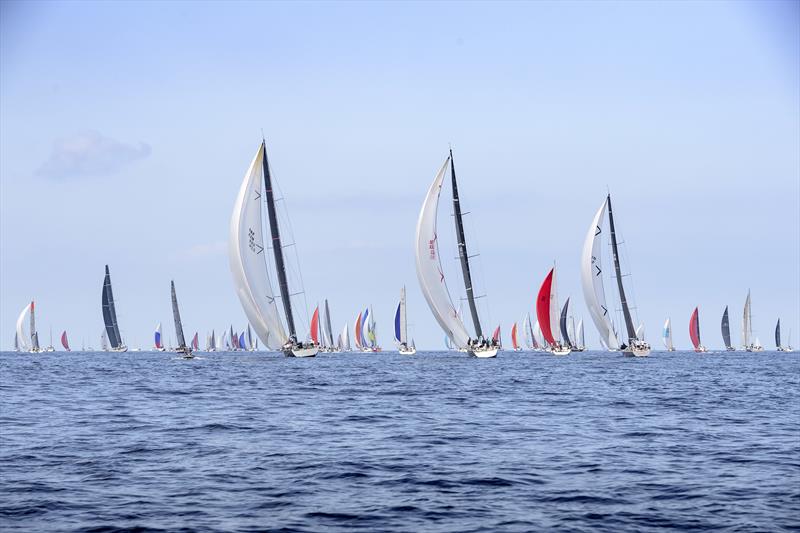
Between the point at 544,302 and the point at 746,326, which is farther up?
the point at 544,302

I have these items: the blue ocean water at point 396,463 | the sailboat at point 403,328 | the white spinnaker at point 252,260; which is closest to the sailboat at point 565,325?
the sailboat at point 403,328

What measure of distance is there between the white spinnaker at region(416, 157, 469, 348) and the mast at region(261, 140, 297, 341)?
9.67 m

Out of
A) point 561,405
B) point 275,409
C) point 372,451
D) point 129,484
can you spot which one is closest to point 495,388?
point 561,405

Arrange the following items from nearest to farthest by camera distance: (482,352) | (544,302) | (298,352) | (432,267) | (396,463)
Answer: (396,463)
(432,267)
(298,352)
(482,352)
(544,302)

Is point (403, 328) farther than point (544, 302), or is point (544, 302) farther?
point (403, 328)

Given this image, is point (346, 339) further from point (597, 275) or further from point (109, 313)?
point (597, 275)

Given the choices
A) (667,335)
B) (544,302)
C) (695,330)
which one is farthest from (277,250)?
(667,335)

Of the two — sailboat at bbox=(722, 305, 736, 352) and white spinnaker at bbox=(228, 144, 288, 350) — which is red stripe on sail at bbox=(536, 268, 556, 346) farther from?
sailboat at bbox=(722, 305, 736, 352)

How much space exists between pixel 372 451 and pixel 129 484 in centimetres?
538

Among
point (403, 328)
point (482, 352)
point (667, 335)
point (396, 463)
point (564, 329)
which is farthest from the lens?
point (667, 335)

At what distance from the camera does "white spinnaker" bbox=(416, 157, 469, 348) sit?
2562 inches

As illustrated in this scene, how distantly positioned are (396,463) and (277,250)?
4987cm

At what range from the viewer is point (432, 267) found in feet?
214

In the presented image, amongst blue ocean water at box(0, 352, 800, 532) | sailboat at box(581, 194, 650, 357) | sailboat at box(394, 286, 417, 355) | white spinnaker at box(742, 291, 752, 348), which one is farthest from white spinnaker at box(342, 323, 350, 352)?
blue ocean water at box(0, 352, 800, 532)
